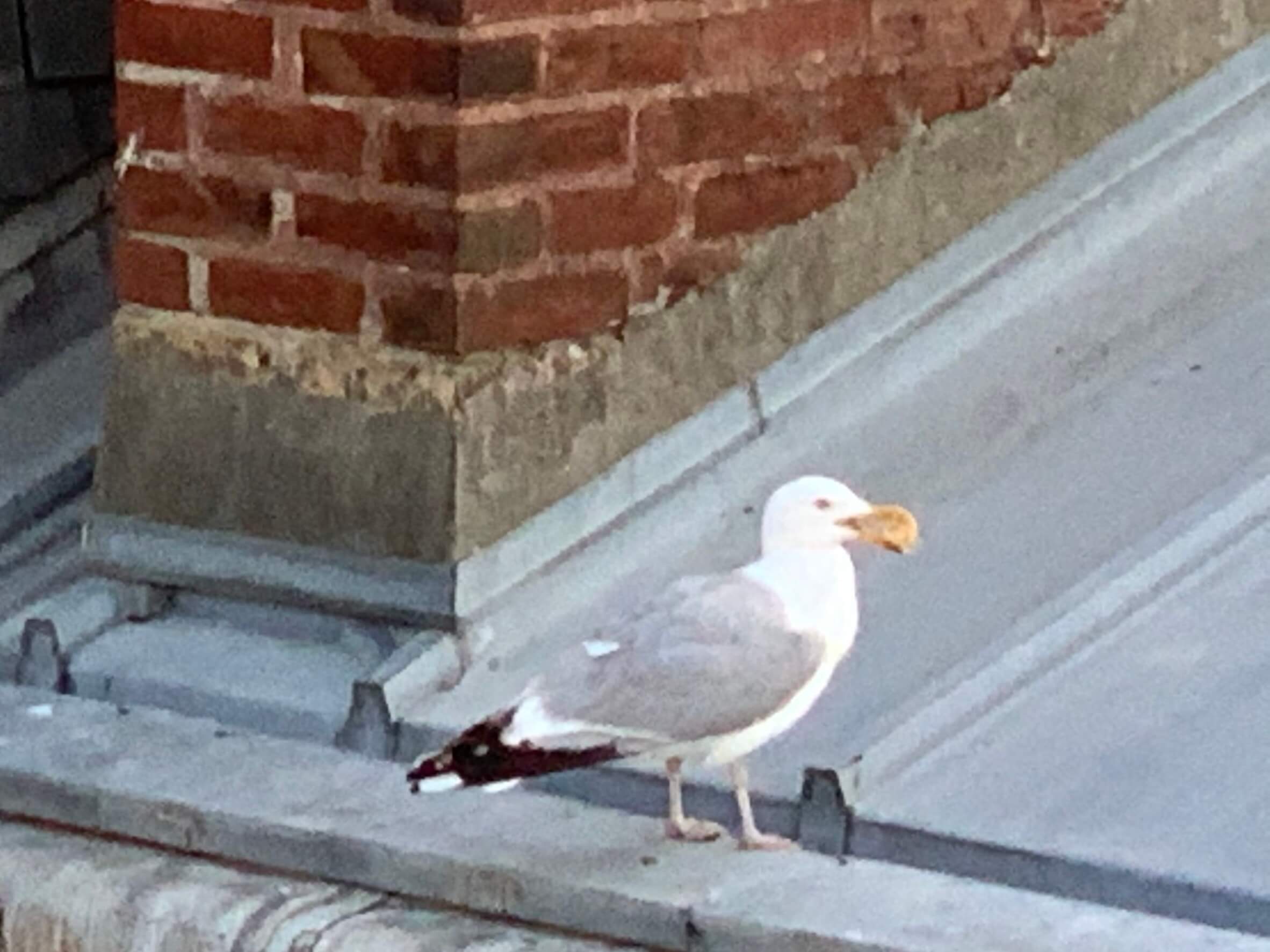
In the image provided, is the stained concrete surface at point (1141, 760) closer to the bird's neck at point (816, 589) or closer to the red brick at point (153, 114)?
the bird's neck at point (816, 589)

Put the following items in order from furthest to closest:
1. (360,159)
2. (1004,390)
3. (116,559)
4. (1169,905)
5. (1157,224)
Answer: (1157,224) < (1004,390) < (116,559) < (360,159) < (1169,905)

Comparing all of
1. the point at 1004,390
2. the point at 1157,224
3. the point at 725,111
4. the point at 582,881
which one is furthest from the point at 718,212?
the point at 582,881

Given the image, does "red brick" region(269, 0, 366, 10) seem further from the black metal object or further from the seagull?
the black metal object

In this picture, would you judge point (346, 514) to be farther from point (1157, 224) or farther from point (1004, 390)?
point (1157, 224)

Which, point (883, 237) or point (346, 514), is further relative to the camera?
point (883, 237)

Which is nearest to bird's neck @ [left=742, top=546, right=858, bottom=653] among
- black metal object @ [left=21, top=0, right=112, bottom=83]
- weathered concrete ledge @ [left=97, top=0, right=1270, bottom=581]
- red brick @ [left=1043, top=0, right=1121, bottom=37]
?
weathered concrete ledge @ [left=97, top=0, right=1270, bottom=581]

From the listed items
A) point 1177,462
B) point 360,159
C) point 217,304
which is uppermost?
point 360,159

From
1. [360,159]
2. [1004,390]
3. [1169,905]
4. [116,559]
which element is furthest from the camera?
[1004,390]

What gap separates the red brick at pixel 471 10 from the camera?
2322 millimetres

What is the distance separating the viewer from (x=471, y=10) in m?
2.32

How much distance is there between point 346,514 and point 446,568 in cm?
12

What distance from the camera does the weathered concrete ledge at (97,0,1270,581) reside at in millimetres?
2445

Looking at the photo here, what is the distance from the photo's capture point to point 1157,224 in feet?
9.78

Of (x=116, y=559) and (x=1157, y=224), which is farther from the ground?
(x=1157, y=224)
